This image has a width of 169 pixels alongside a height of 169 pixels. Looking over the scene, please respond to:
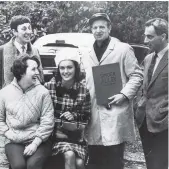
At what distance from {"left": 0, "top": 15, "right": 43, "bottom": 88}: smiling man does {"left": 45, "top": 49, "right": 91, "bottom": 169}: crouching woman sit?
23 centimetres

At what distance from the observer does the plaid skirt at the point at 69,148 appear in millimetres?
2252

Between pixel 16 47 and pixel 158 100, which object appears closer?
pixel 158 100

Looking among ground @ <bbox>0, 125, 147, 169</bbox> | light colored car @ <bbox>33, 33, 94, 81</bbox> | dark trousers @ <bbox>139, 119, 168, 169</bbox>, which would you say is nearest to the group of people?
dark trousers @ <bbox>139, 119, 168, 169</bbox>

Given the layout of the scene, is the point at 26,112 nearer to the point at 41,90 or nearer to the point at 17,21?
the point at 41,90

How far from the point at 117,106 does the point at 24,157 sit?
83 centimetres

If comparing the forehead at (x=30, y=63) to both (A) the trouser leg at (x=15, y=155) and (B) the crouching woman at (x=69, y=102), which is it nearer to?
(B) the crouching woman at (x=69, y=102)

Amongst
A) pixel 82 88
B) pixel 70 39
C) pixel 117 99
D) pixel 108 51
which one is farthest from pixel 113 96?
pixel 70 39

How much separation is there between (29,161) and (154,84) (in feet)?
3.59

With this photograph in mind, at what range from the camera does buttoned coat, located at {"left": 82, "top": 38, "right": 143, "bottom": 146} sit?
7.76 feet

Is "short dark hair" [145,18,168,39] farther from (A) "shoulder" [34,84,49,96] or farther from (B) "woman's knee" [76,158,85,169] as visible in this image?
(B) "woman's knee" [76,158,85,169]

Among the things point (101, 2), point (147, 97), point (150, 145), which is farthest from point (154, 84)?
point (101, 2)

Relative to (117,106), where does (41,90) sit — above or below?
above

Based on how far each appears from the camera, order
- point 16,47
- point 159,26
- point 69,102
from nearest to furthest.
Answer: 1. point 159,26
2. point 69,102
3. point 16,47

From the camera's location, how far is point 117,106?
2387 millimetres
